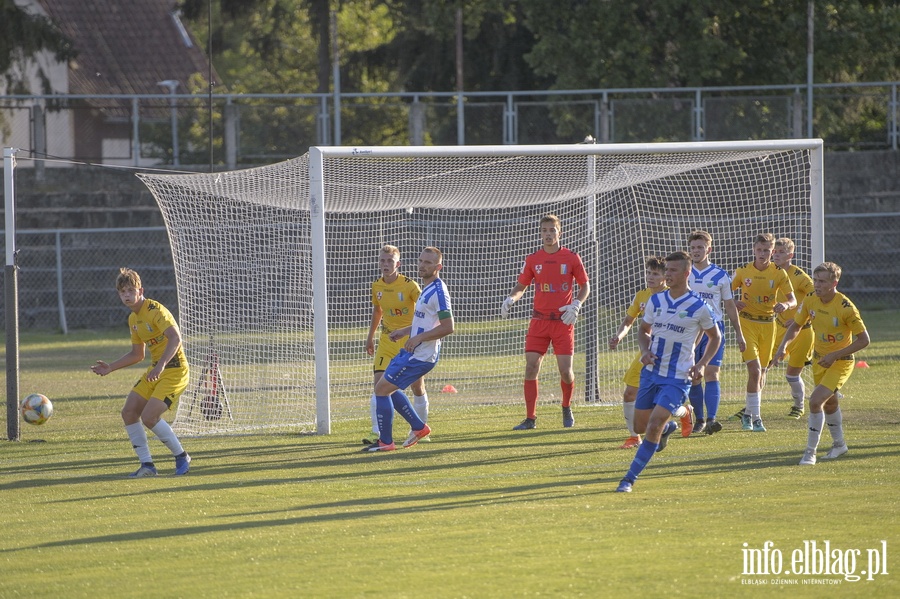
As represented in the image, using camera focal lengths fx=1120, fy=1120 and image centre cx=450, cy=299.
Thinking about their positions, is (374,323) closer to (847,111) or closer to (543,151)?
(543,151)

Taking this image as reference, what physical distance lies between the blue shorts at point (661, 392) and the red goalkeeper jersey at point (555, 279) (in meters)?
3.10

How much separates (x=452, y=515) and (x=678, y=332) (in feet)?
6.78

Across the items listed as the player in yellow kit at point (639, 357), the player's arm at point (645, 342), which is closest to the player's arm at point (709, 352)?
the player's arm at point (645, 342)

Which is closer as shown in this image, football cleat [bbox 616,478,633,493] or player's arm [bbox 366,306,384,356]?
football cleat [bbox 616,478,633,493]

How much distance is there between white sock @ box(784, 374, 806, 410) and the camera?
11297mm

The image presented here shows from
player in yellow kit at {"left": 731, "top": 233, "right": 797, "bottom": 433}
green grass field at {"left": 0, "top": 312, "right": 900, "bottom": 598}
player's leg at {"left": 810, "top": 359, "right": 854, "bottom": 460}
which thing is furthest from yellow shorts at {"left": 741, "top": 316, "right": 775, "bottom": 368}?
player's leg at {"left": 810, "top": 359, "right": 854, "bottom": 460}

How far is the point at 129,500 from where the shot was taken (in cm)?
823

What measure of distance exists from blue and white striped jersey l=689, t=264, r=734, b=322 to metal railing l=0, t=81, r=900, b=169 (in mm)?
13779

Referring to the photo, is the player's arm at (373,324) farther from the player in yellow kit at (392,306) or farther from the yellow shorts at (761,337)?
Result: the yellow shorts at (761,337)

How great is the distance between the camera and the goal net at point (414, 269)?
39.1 feet

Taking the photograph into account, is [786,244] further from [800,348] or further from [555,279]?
[555,279]

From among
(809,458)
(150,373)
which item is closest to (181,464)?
(150,373)

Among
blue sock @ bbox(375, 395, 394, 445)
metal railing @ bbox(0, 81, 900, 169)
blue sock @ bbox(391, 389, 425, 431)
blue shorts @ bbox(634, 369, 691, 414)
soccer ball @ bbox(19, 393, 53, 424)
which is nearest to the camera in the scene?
blue shorts @ bbox(634, 369, 691, 414)

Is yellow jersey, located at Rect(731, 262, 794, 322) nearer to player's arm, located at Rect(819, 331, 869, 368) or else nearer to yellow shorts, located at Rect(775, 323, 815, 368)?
yellow shorts, located at Rect(775, 323, 815, 368)
